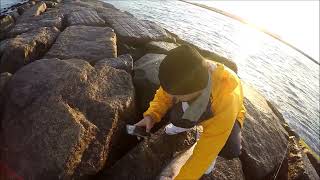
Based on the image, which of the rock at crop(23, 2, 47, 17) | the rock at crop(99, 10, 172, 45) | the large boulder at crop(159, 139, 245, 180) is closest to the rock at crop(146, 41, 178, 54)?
the rock at crop(99, 10, 172, 45)

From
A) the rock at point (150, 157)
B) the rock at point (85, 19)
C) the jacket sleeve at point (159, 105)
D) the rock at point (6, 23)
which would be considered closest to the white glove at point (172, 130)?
the rock at point (150, 157)

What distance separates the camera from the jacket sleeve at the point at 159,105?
4.04m

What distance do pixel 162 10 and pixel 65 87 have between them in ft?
39.0

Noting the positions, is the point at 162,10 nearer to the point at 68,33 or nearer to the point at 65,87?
the point at 68,33

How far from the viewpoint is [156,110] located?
409 centimetres

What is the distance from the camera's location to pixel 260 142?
5129 mm

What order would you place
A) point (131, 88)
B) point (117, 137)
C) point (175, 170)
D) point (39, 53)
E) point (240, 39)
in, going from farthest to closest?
point (240, 39)
point (39, 53)
point (131, 88)
point (117, 137)
point (175, 170)

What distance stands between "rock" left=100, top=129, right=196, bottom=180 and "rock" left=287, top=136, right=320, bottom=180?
2.07 metres

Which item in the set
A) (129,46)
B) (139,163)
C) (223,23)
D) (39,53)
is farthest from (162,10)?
(139,163)

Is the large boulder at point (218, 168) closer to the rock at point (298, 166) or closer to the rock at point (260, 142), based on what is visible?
the rock at point (260, 142)

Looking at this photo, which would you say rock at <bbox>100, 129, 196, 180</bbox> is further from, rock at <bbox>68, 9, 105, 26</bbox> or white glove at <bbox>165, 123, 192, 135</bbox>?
rock at <bbox>68, 9, 105, 26</bbox>

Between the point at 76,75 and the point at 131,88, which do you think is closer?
the point at 76,75

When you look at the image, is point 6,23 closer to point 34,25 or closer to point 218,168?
point 34,25

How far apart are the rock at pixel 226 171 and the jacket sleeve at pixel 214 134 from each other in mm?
840
